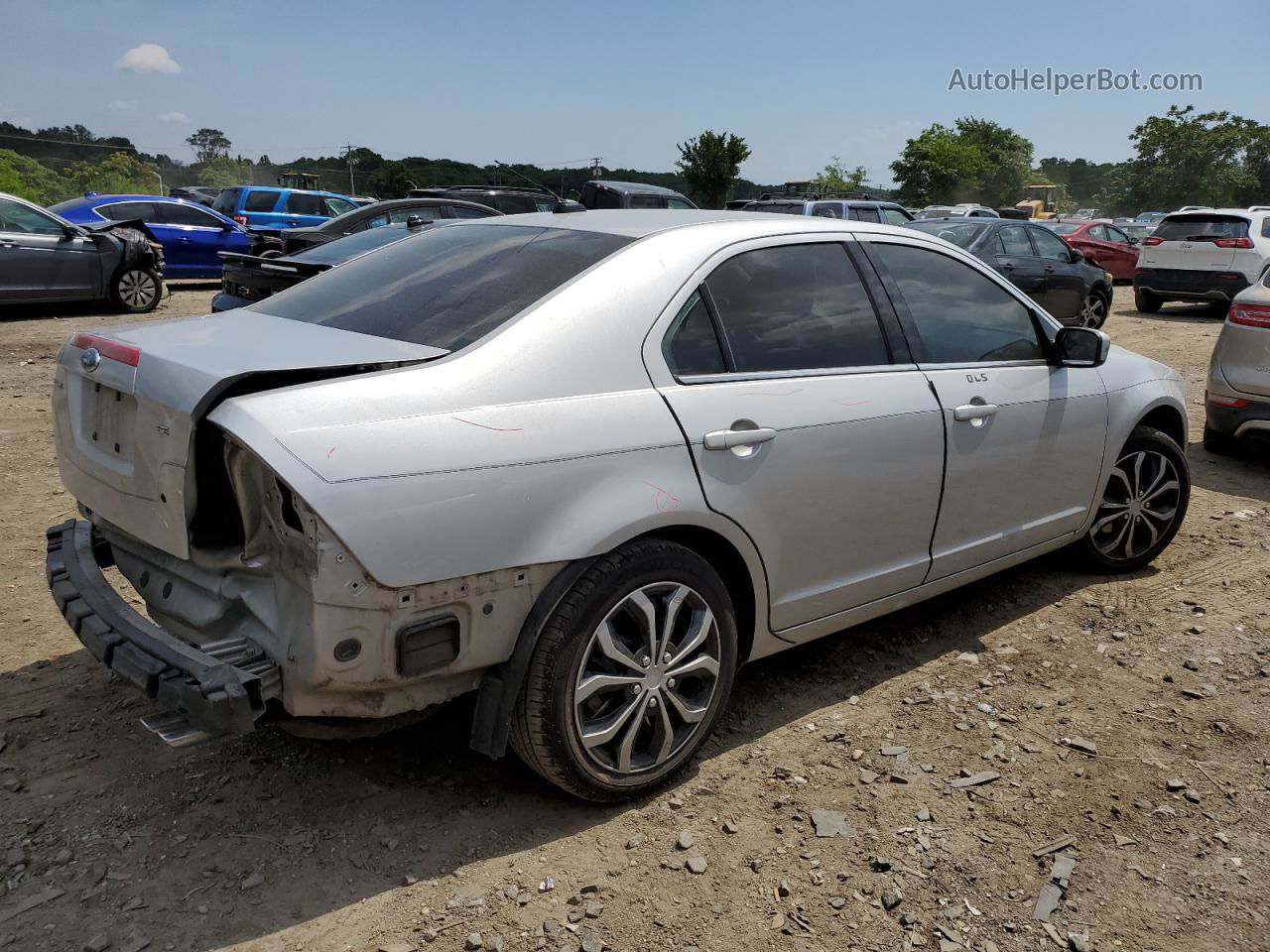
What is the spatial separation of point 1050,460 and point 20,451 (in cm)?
595

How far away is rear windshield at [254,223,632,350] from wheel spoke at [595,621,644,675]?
2.80 ft

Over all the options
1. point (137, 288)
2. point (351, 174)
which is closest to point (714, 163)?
point (351, 174)

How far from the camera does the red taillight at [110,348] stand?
2672 mm

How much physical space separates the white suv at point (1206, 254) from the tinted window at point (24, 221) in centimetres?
1573

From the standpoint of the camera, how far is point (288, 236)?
35.9 feet

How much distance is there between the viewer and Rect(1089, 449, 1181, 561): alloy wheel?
4.69 meters

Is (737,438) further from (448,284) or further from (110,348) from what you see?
(110,348)

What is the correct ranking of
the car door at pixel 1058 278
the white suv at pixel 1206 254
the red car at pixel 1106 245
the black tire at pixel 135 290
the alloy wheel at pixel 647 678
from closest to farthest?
1. the alloy wheel at pixel 647 678
2. the black tire at pixel 135 290
3. the car door at pixel 1058 278
4. the white suv at pixel 1206 254
5. the red car at pixel 1106 245

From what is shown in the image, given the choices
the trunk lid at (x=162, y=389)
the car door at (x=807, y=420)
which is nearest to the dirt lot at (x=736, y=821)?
the car door at (x=807, y=420)

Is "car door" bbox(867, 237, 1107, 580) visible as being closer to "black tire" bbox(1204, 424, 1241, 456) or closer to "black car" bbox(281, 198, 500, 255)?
"black tire" bbox(1204, 424, 1241, 456)

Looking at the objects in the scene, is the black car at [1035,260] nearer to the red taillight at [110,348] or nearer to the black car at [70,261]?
the black car at [70,261]

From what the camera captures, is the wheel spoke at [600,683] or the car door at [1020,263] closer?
the wheel spoke at [600,683]

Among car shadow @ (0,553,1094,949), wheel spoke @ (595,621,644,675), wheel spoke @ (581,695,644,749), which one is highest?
wheel spoke @ (595,621,644,675)

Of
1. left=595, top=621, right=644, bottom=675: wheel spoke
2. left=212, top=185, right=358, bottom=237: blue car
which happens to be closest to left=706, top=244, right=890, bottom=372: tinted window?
left=595, top=621, right=644, bottom=675: wheel spoke
